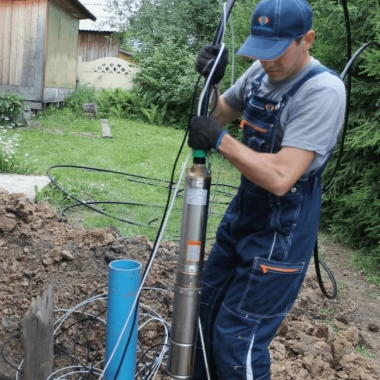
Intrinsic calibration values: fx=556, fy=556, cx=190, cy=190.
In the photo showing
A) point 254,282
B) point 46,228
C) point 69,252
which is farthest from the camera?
point 46,228

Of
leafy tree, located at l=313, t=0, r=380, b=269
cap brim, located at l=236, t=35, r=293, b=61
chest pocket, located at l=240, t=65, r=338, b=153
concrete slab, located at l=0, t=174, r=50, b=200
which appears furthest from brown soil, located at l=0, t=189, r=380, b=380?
cap brim, located at l=236, t=35, r=293, b=61

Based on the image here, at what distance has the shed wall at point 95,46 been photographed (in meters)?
27.8

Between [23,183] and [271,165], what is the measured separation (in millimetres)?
5139

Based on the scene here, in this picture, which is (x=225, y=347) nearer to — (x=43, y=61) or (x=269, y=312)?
(x=269, y=312)

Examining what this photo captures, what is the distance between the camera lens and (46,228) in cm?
511

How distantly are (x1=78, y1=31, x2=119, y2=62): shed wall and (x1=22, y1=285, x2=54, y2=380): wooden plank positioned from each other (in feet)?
85.0

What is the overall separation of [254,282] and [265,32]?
1064mm

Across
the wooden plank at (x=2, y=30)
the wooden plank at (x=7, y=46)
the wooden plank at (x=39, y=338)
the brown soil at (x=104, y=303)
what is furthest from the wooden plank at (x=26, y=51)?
the wooden plank at (x=39, y=338)

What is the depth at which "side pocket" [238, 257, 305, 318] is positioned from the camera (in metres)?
2.40

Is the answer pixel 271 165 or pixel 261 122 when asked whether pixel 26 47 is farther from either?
pixel 271 165

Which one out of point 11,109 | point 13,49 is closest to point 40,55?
point 13,49

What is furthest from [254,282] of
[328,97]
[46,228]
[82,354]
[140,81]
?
[140,81]

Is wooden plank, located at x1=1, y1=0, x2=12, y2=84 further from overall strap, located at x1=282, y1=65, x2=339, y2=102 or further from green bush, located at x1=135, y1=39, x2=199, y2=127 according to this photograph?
overall strap, located at x1=282, y1=65, x2=339, y2=102

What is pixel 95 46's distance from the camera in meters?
28.0
